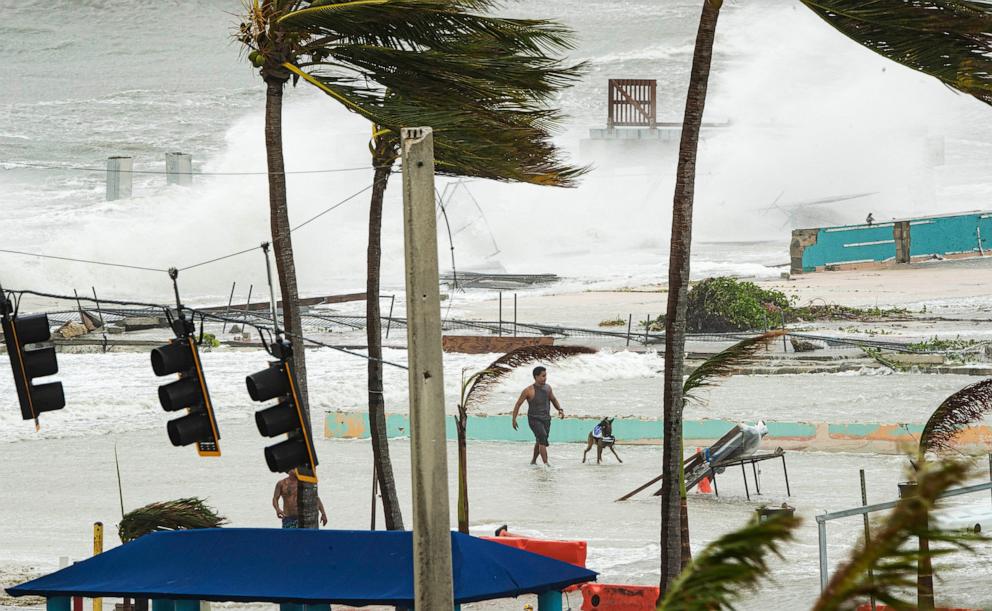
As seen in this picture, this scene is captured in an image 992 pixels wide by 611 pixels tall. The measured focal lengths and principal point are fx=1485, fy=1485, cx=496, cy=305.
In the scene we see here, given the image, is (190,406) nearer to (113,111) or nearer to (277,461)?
(277,461)

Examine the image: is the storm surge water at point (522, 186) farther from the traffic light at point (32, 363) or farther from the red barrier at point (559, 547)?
the traffic light at point (32, 363)

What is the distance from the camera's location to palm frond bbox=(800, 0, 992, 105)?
27.4ft

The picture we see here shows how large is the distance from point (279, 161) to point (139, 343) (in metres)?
23.6

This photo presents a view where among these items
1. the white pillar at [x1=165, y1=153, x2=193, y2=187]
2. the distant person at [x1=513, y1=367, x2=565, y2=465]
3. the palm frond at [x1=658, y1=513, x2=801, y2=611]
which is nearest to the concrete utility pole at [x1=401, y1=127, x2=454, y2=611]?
the palm frond at [x1=658, y1=513, x2=801, y2=611]

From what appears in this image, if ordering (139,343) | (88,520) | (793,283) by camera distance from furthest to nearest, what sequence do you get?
(793,283) < (139,343) < (88,520)

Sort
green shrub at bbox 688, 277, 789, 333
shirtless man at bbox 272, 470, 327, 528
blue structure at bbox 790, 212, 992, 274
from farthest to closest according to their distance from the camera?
blue structure at bbox 790, 212, 992, 274
green shrub at bbox 688, 277, 789, 333
shirtless man at bbox 272, 470, 327, 528

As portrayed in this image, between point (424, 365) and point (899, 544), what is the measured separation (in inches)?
105

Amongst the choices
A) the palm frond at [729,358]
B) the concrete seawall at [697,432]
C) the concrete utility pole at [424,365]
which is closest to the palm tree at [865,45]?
the palm frond at [729,358]

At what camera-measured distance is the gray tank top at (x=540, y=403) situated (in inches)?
718

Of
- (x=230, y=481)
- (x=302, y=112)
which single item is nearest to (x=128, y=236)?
(x=302, y=112)

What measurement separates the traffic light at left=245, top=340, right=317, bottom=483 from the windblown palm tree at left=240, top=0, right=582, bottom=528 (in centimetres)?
228

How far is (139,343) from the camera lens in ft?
110

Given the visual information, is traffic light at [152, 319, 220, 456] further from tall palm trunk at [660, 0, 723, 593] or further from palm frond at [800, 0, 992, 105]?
palm frond at [800, 0, 992, 105]

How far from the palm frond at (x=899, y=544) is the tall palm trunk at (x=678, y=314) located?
285 inches
